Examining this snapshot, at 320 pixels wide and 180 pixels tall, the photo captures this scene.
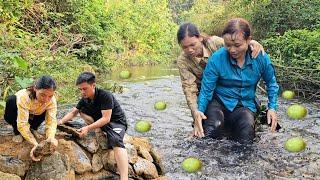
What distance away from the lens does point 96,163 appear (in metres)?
4.39

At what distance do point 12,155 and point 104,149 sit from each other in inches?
39.4

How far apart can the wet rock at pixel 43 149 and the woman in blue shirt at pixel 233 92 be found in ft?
5.18

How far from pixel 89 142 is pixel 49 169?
66 centimetres

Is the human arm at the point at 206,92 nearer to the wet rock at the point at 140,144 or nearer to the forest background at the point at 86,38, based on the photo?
the wet rock at the point at 140,144

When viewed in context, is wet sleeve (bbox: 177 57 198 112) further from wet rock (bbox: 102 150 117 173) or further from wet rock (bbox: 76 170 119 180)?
wet rock (bbox: 76 170 119 180)

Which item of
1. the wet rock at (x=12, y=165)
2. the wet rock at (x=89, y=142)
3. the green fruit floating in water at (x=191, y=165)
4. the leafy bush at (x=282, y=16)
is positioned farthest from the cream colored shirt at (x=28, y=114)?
the leafy bush at (x=282, y=16)

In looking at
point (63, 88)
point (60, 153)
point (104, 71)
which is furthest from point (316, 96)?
point (104, 71)

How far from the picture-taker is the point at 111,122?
14.6 feet

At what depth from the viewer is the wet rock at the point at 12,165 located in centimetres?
384

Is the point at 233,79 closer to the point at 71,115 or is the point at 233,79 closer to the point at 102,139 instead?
the point at 102,139

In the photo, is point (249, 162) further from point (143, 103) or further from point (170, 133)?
point (143, 103)

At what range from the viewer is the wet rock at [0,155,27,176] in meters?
3.84

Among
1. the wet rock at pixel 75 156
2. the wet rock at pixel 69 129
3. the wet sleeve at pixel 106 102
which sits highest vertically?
the wet sleeve at pixel 106 102

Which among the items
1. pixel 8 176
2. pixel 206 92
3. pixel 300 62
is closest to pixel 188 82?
pixel 206 92
